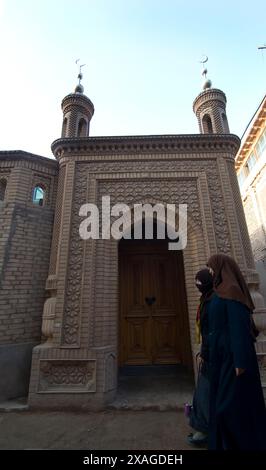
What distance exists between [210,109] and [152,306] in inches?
216

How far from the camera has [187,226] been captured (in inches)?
187

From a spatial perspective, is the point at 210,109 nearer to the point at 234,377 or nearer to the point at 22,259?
the point at 22,259

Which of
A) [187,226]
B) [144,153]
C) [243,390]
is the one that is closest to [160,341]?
[187,226]

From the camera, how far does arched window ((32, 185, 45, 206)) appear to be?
5.29 m

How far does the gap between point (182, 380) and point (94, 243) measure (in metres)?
3.18

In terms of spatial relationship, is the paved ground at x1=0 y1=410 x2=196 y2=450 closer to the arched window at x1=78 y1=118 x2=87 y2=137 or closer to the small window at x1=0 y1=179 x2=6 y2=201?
the small window at x1=0 y1=179 x2=6 y2=201

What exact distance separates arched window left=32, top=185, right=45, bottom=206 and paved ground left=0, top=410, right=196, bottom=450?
3880 mm

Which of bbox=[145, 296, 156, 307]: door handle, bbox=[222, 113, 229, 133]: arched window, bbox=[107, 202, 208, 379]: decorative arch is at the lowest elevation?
bbox=[145, 296, 156, 307]: door handle

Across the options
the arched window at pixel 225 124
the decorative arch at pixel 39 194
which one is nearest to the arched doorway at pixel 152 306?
the decorative arch at pixel 39 194

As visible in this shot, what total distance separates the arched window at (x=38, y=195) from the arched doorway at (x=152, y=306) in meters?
2.25

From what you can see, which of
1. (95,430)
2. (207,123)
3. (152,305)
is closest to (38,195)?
(152,305)

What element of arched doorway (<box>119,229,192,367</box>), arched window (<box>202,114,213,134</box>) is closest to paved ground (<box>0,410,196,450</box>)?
arched doorway (<box>119,229,192,367</box>)

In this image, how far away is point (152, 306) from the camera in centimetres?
581

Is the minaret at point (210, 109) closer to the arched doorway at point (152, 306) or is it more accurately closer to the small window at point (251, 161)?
the arched doorway at point (152, 306)
